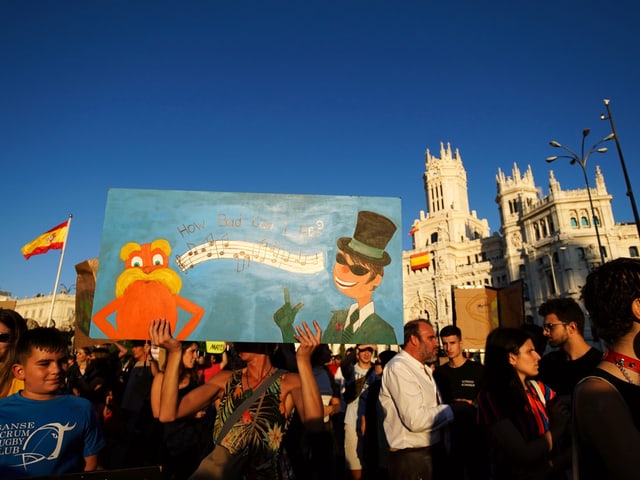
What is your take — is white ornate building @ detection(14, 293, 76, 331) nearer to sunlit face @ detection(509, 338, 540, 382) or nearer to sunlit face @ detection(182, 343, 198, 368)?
sunlit face @ detection(182, 343, 198, 368)

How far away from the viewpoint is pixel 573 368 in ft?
14.1

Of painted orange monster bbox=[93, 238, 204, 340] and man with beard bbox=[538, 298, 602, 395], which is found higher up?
painted orange monster bbox=[93, 238, 204, 340]

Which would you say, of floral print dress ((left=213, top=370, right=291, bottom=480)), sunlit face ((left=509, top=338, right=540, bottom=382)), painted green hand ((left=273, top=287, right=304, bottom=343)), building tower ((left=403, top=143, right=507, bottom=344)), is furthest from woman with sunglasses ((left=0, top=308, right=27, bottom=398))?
building tower ((left=403, top=143, right=507, bottom=344))

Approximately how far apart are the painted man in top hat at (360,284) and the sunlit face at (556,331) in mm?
2306

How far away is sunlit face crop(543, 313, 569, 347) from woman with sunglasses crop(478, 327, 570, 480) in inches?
45.0

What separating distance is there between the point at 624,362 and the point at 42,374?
156 inches

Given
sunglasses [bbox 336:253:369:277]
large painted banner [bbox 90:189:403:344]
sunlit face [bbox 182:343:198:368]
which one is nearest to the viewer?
large painted banner [bbox 90:189:403:344]

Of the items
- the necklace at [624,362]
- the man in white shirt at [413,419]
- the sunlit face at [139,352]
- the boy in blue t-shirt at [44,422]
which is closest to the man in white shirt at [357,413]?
the man in white shirt at [413,419]

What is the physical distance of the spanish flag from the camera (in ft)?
63.5

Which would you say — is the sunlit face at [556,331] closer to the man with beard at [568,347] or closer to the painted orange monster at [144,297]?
the man with beard at [568,347]

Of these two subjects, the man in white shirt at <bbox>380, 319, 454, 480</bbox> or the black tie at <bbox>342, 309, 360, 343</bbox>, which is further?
the man in white shirt at <bbox>380, 319, 454, 480</bbox>

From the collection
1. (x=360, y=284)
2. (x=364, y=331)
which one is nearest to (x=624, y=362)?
(x=364, y=331)

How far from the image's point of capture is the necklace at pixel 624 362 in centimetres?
187

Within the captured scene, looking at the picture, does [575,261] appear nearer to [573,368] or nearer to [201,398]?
[573,368]
